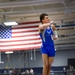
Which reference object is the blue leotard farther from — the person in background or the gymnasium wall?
the gymnasium wall

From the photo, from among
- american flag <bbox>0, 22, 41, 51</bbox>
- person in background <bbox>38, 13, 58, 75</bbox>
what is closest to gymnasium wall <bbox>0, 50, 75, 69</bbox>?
american flag <bbox>0, 22, 41, 51</bbox>

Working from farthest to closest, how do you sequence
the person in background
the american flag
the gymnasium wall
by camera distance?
1. the gymnasium wall
2. the american flag
3. the person in background

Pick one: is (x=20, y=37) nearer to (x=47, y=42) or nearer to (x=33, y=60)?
(x=47, y=42)

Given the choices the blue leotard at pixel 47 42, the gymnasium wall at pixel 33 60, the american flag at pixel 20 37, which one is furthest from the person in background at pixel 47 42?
the gymnasium wall at pixel 33 60

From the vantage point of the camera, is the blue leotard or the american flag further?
the american flag

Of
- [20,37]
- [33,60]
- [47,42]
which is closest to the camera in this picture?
[47,42]

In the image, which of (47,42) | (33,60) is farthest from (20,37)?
(33,60)

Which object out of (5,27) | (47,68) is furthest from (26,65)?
(47,68)

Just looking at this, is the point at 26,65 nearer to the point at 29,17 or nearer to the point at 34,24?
the point at 29,17

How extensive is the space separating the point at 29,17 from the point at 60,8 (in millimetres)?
2700

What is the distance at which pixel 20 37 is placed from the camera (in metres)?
9.48

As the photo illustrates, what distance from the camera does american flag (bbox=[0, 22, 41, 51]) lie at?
949 cm

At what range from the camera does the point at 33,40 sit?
31.7ft

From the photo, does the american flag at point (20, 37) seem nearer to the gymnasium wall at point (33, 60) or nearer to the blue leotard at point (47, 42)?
the blue leotard at point (47, 42)
